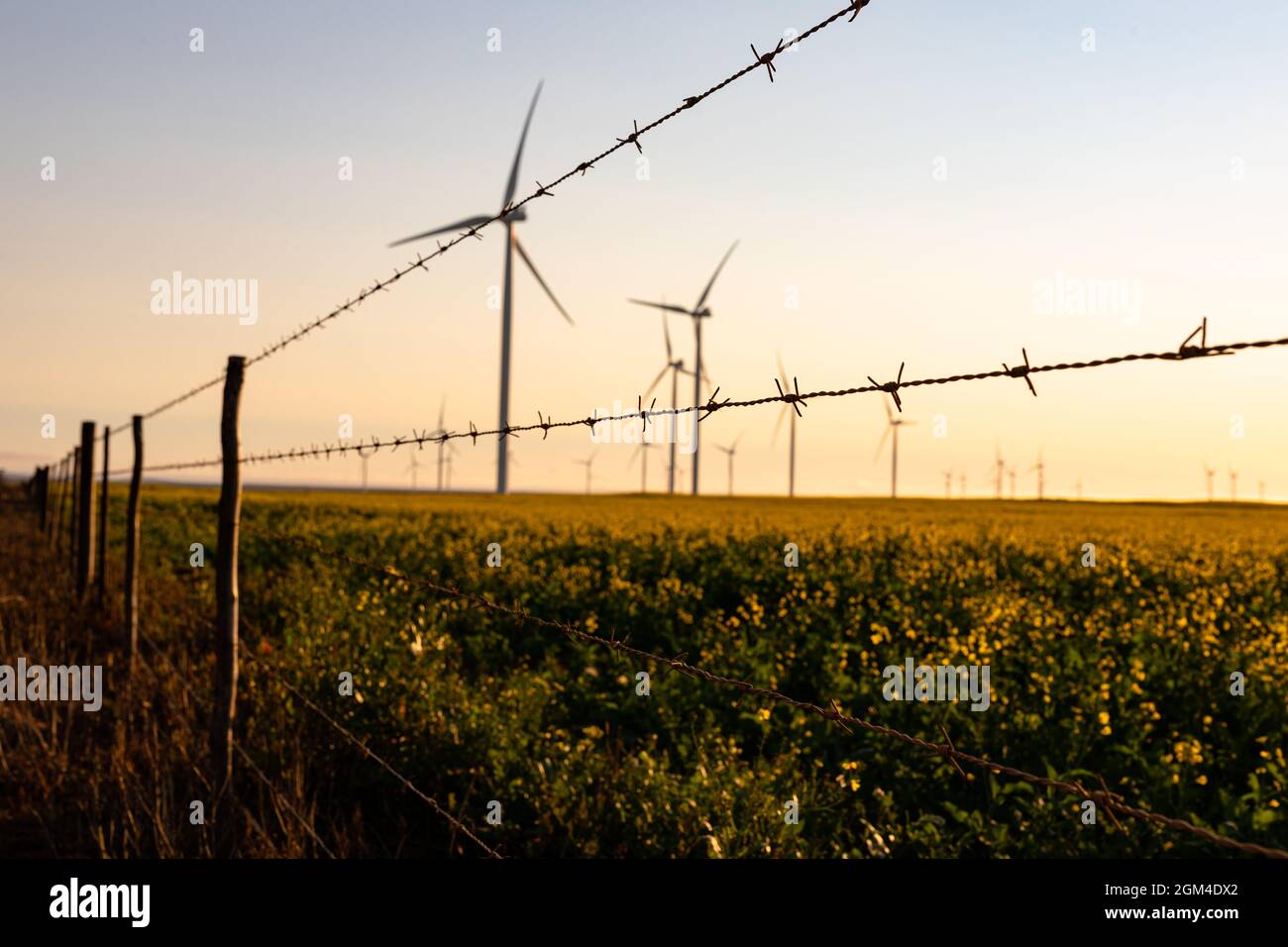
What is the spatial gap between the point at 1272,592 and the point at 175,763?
1248cm

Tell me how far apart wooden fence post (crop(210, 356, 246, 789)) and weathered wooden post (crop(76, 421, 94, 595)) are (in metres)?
6.10

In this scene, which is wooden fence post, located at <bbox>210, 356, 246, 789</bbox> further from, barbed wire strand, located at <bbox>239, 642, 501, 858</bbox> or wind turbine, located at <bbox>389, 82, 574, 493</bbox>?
wind turbine, located at <bbox>389, 82, 574, 493</bbox>

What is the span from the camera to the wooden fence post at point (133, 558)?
780 cm

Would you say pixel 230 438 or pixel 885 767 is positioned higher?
pixel 230 438

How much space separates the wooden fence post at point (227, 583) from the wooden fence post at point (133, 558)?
7.95 feet

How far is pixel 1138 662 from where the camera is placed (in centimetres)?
784

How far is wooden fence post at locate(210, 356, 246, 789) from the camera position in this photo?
205 inches

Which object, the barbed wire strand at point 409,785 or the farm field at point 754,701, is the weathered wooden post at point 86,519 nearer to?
the farm field at point 754,701

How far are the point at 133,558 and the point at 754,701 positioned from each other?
5041 millimetres

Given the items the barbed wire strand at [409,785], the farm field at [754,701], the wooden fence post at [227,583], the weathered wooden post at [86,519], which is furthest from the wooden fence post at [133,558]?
the wooden fence post at [227,583]
